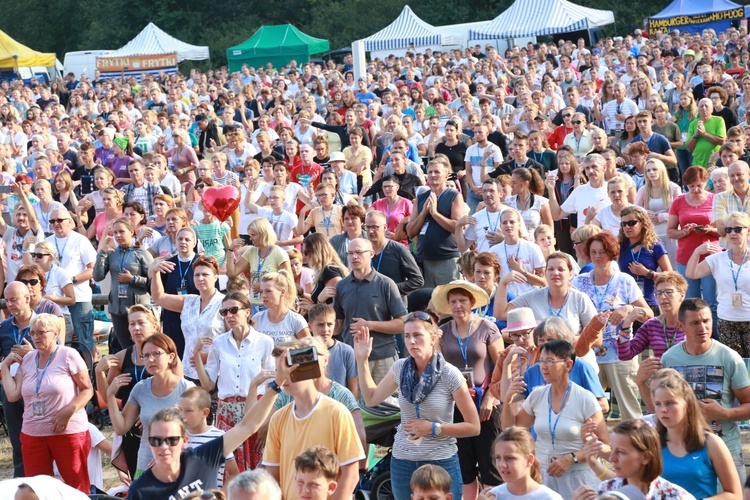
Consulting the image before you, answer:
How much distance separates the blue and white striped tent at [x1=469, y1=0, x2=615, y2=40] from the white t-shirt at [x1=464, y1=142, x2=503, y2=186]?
19.4 metres

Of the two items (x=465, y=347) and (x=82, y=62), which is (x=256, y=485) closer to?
(x=465, y=347)

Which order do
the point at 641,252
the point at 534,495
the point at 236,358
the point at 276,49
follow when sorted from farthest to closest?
the point at 276,49, the point at 641,252, the point at 236,358, the point at 534,495

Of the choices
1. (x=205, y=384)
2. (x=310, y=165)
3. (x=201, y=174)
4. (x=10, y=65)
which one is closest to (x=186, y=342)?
(x=205, y=384)

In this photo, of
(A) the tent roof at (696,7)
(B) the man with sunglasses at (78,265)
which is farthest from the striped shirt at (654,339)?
(A) the tent roof at (696,7)

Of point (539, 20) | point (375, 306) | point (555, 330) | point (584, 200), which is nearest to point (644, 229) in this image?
point (375, 306)

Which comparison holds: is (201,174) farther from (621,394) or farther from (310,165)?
(621,394)

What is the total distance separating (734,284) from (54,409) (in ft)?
14.6

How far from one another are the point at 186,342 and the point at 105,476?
126 cm

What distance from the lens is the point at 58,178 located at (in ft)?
42.3

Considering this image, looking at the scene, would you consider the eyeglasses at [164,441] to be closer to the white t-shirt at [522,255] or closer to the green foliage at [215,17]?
the white t-shirt at [522,255]

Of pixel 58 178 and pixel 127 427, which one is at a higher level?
pixel 58 178

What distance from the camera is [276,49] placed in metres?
36.9

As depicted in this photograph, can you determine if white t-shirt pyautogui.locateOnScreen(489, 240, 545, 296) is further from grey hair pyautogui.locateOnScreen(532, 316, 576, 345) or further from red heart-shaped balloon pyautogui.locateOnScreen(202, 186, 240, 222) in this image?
red heart-shaped balloon pyautogui.locateOnScreen(202, 186, 240, 222)

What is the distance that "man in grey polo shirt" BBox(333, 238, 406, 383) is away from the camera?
7898 mm
